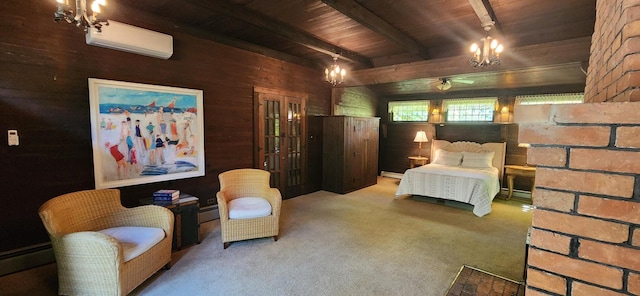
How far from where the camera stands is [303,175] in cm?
541

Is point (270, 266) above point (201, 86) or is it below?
below

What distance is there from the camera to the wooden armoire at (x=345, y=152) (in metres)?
5.48

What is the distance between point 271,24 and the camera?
3469 millimetres

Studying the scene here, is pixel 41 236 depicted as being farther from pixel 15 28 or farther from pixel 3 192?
pixel 15 28

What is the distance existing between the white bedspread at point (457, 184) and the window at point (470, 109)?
143cm

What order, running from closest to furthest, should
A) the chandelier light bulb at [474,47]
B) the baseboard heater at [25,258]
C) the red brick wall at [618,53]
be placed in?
the red brick wall at [618,53] → the baseboard heater at [25,258] → the chandelier light bulb at [474,47]

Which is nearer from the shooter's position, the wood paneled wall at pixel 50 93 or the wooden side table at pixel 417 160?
the wood paneled wall at pixel 50 93

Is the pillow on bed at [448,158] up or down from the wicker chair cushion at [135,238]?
up

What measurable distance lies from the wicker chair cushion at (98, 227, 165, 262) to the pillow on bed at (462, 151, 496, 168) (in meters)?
5.49

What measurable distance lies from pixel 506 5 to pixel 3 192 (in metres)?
5.34

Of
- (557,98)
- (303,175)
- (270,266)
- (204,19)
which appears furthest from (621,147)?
(557,98)

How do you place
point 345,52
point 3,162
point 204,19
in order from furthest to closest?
point 345,52, point 204,19, point 3,162

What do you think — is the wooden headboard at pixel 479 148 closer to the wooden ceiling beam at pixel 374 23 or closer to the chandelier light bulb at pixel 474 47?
the wooden ceiling beam at pixel 374 23

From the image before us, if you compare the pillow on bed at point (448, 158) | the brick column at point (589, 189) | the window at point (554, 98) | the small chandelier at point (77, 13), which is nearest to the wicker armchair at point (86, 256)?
the small chandelier at point (77, 13)
